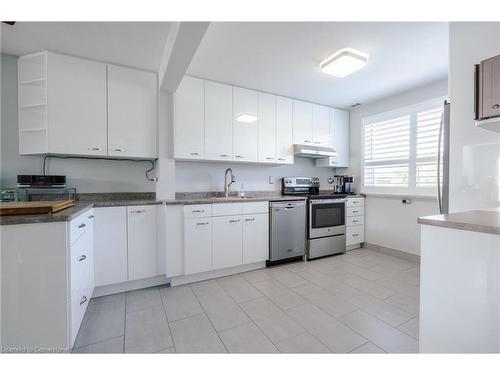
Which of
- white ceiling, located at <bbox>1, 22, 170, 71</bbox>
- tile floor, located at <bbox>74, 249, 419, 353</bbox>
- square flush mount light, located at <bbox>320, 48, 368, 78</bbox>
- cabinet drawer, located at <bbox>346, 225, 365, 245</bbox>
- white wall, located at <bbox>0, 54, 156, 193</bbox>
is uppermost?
white ceiling, located at <bbox>1, 22, 170, 71</bbox>

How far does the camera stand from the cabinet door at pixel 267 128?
3.23m

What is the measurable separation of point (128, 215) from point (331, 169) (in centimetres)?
352

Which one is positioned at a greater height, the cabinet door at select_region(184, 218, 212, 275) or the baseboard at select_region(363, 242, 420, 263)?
the cabinet door at select_region(184, 218, 212, 275)

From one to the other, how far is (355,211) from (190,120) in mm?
2906

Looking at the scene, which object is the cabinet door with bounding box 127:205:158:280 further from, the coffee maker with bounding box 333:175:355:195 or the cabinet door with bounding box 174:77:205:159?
the coffee maker with bounding box 333:175:355:195

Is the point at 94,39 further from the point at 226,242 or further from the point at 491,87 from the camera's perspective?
the point at 491,87

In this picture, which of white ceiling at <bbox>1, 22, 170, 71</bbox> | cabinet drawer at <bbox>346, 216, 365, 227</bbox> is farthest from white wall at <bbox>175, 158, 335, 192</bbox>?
white ceiling at <bbox>1, 22, 170, 71</bbox>

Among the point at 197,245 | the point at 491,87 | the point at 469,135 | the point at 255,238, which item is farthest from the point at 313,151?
the point at 491,87

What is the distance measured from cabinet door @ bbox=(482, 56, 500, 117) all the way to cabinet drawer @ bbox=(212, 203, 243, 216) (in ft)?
7.12

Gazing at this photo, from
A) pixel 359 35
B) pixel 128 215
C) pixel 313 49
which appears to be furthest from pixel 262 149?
pixel 128 215

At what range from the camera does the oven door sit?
3253mm

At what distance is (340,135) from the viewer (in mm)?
4047

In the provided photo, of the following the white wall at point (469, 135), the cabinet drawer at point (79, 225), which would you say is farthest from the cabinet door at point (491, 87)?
the cabinet drawer at point (79, 225)
